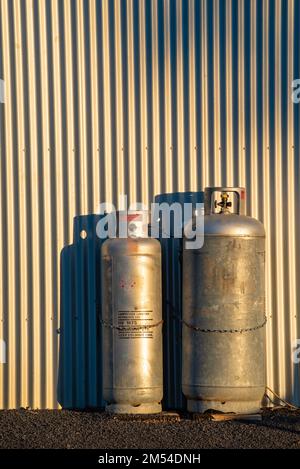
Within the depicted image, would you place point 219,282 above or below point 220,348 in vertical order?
above

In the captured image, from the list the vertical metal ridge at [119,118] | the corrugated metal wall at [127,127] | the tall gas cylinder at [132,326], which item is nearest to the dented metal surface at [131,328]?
the tall gas cylinder at [132,326]

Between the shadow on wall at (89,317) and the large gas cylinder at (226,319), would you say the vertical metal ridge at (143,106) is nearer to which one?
the shadow on wall at (89,317)

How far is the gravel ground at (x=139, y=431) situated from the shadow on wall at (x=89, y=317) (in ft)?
1.16

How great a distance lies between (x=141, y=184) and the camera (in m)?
10.0

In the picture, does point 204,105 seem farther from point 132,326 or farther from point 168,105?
point 132,326

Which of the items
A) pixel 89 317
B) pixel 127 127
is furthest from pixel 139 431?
pixel 127 127

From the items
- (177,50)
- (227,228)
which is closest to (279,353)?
(227,228)

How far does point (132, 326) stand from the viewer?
938 centimetres

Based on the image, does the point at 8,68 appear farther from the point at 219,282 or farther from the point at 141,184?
the point at 219,282

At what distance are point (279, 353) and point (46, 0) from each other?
14.0 feet

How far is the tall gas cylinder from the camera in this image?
30.7 feet

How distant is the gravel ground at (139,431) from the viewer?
326 inches

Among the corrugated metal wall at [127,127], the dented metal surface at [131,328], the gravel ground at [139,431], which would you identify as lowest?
the gravel ground at [139,431]

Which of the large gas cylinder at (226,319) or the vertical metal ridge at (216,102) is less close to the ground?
the vertical metal ridge at (216,102)
